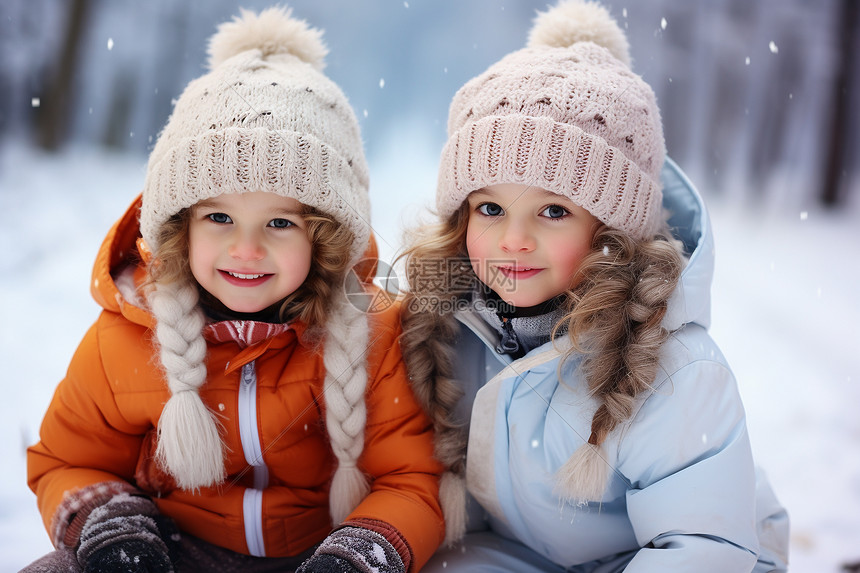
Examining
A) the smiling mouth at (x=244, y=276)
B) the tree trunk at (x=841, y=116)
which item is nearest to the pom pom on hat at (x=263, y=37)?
the smiling mouth at (x=244, y=276)

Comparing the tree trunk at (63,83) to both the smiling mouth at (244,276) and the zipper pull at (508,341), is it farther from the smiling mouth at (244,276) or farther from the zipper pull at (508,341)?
the zipper pull at (508,341)

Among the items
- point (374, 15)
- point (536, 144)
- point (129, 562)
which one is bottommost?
point (129, 562)

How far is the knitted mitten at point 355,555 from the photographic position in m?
1.14

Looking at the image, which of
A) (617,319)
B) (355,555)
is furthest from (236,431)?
(617,319)

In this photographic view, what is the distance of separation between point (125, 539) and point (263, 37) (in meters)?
1.01

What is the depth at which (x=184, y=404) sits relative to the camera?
126cm

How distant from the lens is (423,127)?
9.23ft

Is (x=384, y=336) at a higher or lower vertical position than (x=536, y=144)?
lower

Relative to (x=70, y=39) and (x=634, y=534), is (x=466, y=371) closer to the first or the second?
(x=634, y=534)

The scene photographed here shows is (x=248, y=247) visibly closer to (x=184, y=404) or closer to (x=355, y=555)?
(x=184, y=404)

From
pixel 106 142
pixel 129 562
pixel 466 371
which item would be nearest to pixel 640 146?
pixel 466 371

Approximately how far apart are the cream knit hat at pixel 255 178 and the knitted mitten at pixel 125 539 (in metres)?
0.10

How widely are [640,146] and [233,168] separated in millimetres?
735

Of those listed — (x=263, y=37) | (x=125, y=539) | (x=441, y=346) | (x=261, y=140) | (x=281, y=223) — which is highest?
(x=263, y=37)
